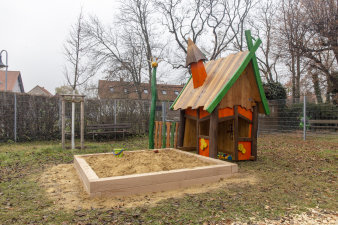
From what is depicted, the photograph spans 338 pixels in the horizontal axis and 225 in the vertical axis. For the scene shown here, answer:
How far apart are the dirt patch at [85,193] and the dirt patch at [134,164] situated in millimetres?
488

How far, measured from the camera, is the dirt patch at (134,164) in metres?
4.54

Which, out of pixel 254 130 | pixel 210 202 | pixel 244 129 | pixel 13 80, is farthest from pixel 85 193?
pixel 13 80

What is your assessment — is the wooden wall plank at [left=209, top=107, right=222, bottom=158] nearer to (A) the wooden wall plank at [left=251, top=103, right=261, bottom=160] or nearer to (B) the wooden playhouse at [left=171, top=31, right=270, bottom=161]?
(B) the wooden playhouse at [left=171, top=31, right=270, bottom=161]

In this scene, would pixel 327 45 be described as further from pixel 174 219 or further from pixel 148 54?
pixel 174 219

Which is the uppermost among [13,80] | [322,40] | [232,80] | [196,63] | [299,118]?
[13,80]

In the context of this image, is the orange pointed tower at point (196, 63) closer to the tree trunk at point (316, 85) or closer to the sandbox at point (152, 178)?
the sandbox at point (152, 178)

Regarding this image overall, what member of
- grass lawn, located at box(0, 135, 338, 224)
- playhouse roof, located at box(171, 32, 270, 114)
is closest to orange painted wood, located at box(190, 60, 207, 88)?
playhouse roof, located at box(171, 32, 270, 114)

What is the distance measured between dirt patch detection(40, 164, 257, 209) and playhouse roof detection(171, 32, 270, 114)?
5.72ft

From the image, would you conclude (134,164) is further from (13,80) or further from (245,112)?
(13,80)

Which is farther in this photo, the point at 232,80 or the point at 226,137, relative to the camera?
the point at 226,137

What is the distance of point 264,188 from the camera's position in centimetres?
424

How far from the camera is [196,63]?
6781mm

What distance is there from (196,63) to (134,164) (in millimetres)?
3343

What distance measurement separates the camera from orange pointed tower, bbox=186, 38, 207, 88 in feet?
21.8
